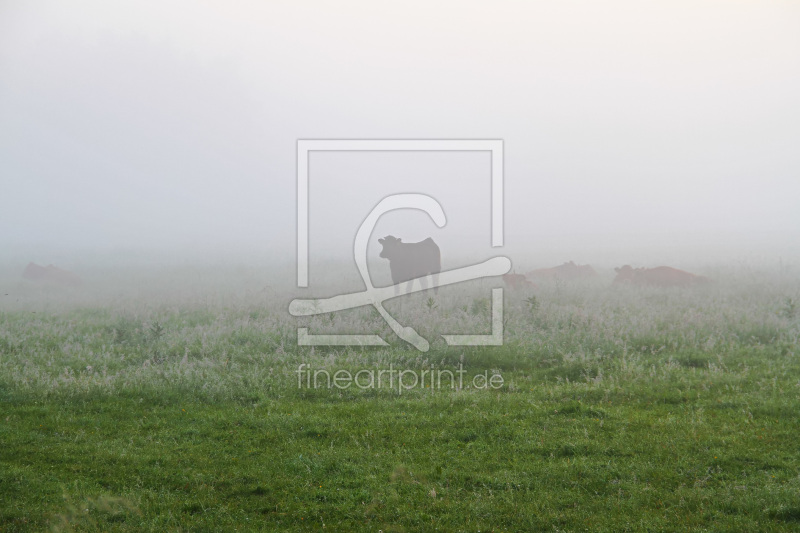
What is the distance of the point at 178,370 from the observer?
13133 millimetres

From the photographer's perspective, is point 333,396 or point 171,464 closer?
point 171,464

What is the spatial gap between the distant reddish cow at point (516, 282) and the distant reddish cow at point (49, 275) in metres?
20.2

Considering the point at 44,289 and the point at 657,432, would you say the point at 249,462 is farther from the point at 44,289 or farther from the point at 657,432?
the point at 44,289

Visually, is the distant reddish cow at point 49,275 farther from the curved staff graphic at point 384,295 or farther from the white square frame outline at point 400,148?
the white square frame outline at point 400,148

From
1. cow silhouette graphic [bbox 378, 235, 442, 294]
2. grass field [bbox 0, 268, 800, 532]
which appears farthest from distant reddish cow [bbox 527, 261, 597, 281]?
grass field [bbox 0, 268, 800, 532]

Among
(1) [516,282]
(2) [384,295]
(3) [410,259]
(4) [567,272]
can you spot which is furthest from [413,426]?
(4) [567,272]

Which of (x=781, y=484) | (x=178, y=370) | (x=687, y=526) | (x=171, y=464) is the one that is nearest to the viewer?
(x=687, y=526)

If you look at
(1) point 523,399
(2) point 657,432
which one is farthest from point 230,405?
(2) point 657,432

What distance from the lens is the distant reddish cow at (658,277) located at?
2339 centimetres

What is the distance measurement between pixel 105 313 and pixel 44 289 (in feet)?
26.9

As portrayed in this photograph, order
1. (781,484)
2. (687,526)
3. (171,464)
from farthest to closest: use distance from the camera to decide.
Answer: (171,464), (781,484), (687,526)

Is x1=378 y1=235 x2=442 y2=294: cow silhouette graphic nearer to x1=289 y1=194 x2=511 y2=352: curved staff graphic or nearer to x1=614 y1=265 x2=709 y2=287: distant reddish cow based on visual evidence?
x1=289 y1=194 x2=511 y2=352: curved staff graphic

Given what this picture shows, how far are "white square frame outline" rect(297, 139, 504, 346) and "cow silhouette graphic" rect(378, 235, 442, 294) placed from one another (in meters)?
4.95

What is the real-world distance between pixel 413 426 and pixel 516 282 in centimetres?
1403
